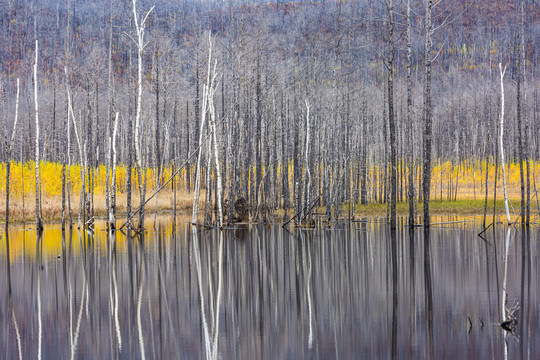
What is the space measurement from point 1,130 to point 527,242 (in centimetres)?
6912

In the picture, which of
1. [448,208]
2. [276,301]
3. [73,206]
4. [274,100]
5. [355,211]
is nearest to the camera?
[276,301]

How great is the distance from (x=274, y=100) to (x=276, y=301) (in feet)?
97.2

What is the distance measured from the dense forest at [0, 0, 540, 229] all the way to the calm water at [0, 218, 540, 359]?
6639 mm

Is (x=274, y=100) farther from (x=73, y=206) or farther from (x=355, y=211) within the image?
(x=73, y=206)

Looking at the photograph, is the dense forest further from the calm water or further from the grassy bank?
the calm water

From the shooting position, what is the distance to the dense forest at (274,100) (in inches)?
1031

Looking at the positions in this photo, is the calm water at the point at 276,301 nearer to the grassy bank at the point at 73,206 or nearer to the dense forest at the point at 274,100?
the dense forest at the point at 274,100

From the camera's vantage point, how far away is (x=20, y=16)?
470 feet

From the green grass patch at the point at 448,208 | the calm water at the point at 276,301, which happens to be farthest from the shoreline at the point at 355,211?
the calm water at the point at 276,301

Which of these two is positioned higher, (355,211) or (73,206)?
(73,206)

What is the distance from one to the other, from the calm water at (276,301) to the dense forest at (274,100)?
261 inches

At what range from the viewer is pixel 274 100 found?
38.1 metres

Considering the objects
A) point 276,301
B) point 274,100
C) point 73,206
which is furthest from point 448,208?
point 276,301

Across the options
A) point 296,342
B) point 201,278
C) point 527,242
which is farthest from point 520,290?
point 527,242
